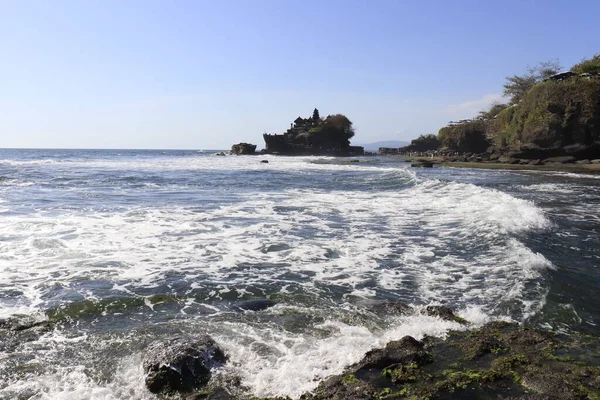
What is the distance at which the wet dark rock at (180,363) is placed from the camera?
182 inches

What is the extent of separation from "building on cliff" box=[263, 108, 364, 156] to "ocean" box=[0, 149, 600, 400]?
77.7 metres

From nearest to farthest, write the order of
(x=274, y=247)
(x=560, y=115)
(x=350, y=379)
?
1. (x=350, y=379)
2. (x=274, y=247)
3. (x=560, y=115)

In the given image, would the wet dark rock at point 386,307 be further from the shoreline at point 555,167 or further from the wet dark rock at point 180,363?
the shoreline at point 555,167

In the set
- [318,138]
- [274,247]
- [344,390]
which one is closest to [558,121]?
[274,247]

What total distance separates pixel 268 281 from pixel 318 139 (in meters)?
88.0

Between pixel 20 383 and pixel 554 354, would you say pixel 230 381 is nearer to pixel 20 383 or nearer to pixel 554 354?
pixel 20 383

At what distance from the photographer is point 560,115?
41.2 meters

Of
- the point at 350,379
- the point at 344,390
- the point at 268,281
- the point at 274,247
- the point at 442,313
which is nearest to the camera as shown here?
the point at 344,390

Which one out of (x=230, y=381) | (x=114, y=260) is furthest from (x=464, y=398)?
(x=114, y=260)

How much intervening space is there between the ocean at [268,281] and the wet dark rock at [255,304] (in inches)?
5.3

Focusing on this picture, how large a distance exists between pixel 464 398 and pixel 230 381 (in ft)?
8.35

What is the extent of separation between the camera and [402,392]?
14.1 feet

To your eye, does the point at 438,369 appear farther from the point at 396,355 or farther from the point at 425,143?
the point at 425,143

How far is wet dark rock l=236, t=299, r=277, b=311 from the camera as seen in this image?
22.7 ft
